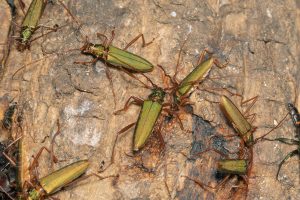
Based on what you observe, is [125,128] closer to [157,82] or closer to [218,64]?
[157,82]

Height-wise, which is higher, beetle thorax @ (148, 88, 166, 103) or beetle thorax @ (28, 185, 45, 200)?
beetle thorax @ (148, 88, 166, 103)

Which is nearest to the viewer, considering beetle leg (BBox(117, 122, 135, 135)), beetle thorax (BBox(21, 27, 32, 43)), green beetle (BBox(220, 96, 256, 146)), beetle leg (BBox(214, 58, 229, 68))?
beetle leg (BBox(117, 122, 135, 135))

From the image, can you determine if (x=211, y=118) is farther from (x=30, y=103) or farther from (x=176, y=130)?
(x=30, y=103)

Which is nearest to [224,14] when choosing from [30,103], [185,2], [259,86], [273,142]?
[185,2]

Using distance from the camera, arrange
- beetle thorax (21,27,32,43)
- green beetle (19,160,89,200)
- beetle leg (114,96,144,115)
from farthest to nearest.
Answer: beetle thorax (21,27,32,43) < beetle leg (114,96,144,115) < green beetle (19,160,89,200)

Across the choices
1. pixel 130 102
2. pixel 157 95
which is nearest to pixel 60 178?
pixel 130 102

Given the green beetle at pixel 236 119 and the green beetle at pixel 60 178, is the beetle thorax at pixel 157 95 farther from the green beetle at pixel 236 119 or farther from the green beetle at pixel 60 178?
the green beetle at pixel 60 178

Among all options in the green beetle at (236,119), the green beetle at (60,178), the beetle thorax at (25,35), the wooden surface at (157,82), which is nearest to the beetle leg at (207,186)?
the wooden surface at (157,82)

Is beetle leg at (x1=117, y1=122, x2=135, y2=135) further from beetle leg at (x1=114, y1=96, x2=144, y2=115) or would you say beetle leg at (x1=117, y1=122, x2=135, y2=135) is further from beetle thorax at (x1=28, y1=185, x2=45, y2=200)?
beetle thorax at (x1=28, y1=185, x2=45, y2=200)

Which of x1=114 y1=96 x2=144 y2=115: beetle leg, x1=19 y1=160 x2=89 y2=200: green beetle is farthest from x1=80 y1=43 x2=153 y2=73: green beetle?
x1=19 y1=160 x2=89 y2=200: green beetle

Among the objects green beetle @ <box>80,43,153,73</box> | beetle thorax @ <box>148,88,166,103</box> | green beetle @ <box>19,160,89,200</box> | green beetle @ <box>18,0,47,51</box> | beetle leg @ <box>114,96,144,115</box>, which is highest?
green beetle @ <box>18,0,47,51</box>
